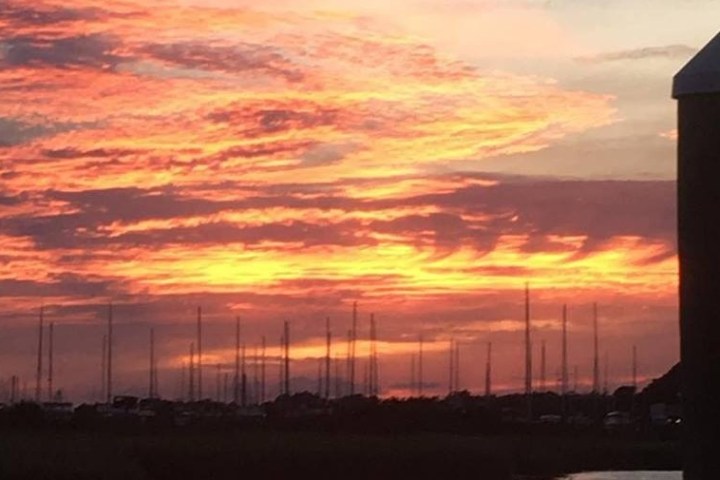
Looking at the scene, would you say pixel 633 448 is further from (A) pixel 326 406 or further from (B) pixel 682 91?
(B) pixel 682 91

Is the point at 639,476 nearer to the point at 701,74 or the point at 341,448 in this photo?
the point at 341,448

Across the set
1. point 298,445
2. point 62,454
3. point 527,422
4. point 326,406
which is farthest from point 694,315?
→ point 326,406

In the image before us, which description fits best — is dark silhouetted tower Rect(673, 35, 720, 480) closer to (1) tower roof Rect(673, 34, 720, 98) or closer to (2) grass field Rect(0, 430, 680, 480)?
(1) tower roof Rect(673, 34, 720, 98)

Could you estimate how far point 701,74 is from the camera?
18.5ft

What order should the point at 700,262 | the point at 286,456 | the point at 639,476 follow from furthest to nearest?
1. the point at 639,476
2. the point at 286,456
3. the point at 700,262

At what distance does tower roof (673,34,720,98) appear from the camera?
5.60 metres

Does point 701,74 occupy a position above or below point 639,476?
above

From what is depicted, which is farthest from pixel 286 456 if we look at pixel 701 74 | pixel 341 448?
pixel 701 74

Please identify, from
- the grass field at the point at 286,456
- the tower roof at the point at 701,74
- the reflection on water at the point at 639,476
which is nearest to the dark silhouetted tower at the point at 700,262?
the tower roof at the point at 701,74

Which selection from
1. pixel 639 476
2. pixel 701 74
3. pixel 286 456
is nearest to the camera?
pixel 701 74

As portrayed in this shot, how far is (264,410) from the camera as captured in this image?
127m

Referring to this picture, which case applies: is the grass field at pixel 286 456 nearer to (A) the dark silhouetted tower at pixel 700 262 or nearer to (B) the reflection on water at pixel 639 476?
(B) the reflection on water at pixel 639 476

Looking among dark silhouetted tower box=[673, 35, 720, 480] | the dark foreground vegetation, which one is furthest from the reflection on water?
dark silhouetted tower box=[673, 35, 720, 480]

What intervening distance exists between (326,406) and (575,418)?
2127 cm
